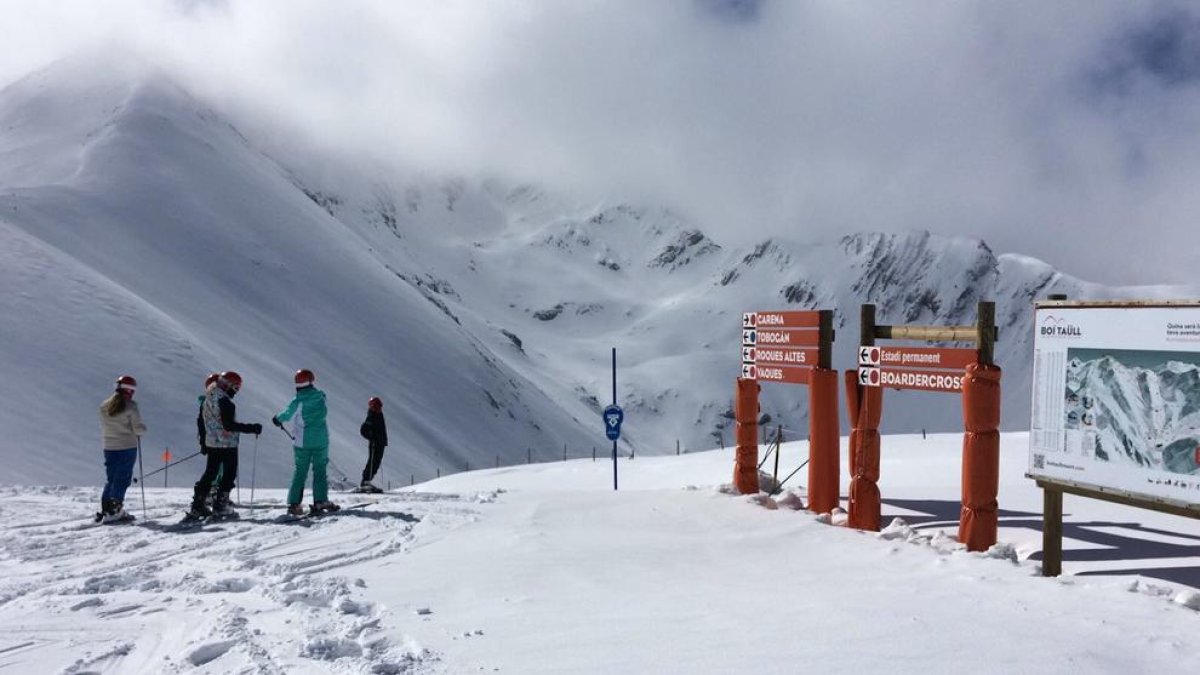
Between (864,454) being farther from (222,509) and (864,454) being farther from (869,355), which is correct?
(222,509)

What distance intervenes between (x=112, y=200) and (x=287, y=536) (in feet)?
185

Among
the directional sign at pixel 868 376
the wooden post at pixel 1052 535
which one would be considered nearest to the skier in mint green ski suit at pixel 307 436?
the directional sign at pixel 868 376

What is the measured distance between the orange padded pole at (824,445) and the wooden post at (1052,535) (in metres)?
3.71

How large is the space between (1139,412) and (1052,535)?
1.39 m

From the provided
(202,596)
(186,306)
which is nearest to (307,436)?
(202,596)

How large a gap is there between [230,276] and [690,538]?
175 feet

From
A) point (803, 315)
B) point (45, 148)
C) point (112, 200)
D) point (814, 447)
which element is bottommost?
point (814, 447)

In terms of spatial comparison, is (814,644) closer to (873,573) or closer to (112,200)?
(873,573)

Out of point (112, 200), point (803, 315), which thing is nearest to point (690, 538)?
point (803, 315)

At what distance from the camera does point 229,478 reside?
10.9 m

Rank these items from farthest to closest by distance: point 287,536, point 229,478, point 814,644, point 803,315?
point 803,315
point 229,478
point 287,536
point 814,644

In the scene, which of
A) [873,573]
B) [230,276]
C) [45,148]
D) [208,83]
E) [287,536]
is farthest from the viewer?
[208,83]

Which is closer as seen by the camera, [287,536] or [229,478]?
[287,536]

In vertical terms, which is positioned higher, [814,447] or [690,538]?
[814,447]
